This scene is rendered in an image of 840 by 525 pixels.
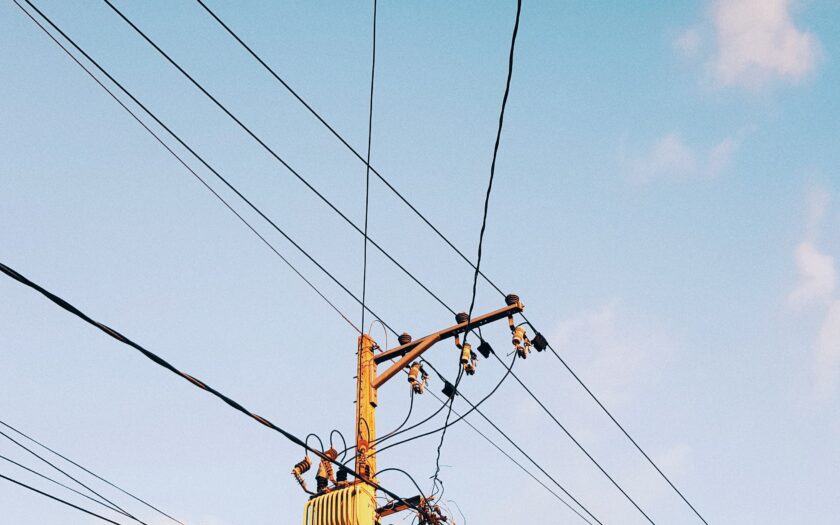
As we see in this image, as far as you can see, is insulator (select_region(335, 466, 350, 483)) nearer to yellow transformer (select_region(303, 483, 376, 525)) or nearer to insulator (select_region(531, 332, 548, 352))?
yellow transformer (select_region(303, 483, 376, 525))

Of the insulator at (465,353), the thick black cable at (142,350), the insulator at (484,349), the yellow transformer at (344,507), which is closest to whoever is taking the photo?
the thick black cable at (142,350)

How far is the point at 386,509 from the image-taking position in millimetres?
9828

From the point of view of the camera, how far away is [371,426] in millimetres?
10328

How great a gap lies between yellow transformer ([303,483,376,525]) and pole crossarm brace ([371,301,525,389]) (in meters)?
1.78

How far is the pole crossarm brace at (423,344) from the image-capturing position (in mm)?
10906

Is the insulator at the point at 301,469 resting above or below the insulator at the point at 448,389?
below

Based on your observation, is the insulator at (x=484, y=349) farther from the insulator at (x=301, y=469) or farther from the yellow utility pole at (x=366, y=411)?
the insulator at (x=301, y=469)

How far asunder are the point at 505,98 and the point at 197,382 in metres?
3.72

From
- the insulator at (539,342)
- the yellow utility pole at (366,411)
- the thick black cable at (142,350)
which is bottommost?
the thick black cable at (142,350)

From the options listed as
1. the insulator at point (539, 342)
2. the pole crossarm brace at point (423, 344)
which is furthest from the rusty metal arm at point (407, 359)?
the insulator at point (539, 342)

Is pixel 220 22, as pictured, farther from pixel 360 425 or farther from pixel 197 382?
pixel 360 425

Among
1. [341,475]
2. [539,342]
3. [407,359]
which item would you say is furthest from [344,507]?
[539,342]

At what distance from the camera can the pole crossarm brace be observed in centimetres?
1091

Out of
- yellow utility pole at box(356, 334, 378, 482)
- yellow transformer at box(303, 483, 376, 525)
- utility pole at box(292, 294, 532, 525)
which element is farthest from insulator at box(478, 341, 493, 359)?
yellow transformer at box(303, 483, 376, 525)
